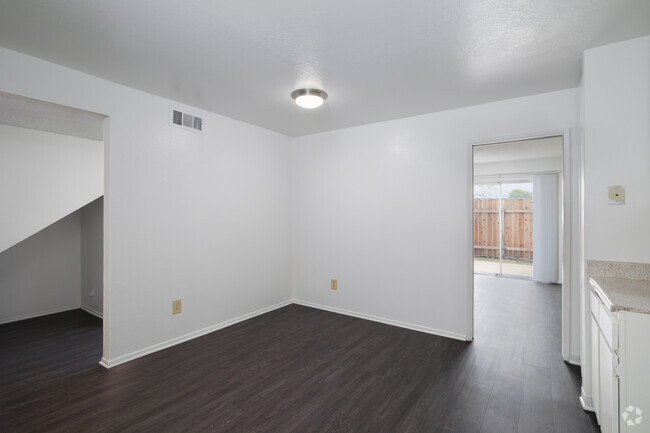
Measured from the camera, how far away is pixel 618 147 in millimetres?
2084

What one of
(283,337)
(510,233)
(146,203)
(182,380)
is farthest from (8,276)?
(510,233)

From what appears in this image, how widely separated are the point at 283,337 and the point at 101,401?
1.60 meters

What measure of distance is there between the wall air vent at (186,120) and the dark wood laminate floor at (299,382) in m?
2.19

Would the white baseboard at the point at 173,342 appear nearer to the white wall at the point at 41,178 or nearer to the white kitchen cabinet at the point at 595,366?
the white wall at the point at 41,178

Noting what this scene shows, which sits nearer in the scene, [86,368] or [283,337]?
[86,368]

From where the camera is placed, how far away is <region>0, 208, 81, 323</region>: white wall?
13.0ft

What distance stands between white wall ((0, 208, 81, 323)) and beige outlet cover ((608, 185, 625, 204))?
5.91 m

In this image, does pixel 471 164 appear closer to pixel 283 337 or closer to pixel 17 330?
pixel 283 337

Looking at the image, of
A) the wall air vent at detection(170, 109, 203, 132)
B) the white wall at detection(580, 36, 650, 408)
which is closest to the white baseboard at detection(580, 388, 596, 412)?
the white wall at detection(580, 36, 650, 408)

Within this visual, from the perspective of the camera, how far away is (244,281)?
3945mm

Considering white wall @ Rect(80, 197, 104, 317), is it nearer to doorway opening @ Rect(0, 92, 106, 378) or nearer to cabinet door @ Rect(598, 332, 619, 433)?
doorway opening @ Rect(0, 92, 106, 378)

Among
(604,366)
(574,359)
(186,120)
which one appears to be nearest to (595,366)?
(604,366)

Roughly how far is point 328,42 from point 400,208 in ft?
6.95

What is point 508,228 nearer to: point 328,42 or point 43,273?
point 328,42
